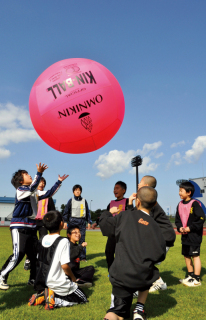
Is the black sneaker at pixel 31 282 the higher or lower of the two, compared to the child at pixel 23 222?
lower

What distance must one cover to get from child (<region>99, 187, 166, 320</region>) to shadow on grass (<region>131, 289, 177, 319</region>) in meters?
0.47

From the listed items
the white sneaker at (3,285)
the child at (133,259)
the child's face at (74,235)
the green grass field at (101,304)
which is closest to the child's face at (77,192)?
the child's face at (74,235)

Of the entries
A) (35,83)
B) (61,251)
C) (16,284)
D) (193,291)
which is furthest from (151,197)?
(16,284)

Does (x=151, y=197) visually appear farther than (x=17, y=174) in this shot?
No

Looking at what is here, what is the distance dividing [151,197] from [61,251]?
1.45 m

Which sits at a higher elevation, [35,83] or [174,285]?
[35,83]

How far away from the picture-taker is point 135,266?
255cm

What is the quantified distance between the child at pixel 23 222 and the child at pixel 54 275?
0.70 meters

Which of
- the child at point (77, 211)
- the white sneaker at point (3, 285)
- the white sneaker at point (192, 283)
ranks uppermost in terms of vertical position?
the child at point (77, 211)

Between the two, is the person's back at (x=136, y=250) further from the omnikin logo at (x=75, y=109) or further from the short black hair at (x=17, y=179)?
the short black hair at (x=17, y=179)

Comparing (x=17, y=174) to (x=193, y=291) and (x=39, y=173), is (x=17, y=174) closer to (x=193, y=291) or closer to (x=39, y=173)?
A: (x=39, y=173)

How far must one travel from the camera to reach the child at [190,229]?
15.1 feet

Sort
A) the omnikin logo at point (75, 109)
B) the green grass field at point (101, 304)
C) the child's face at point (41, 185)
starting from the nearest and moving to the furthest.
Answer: the green grass field at point (101, 304), the omnikin logo at point (75, 109), the child's face at point (41, 185)

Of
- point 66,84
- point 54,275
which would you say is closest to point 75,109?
point 66,84
